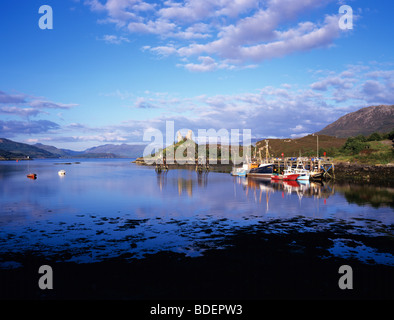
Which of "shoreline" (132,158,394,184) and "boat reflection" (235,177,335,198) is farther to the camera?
"shoreline" (132,158,394,184)

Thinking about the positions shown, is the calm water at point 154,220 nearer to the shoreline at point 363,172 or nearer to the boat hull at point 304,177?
the boat hull at point 304,177

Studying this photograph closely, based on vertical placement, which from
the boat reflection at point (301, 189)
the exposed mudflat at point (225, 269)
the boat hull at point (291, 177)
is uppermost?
the boat hull at point (291, 177)

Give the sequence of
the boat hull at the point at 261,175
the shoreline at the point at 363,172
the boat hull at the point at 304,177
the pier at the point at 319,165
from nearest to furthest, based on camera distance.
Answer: the shoreline at the point at 363,172 → the boat hull at the point at 304,177 → the pier at the point at 319,165 → the boat hull at the point at 261,175

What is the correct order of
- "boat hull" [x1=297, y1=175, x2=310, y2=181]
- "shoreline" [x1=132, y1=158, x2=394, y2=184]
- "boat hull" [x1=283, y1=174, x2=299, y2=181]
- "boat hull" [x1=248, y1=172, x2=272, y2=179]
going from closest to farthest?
"shoreline" [x1=132, y1=158, x2=394, y2=184]
"boat hull" [x1=297, y1=175, x2=310, y2=181]
"boat hull" [x1=283, y1=174, x2=299, y2=181]
"boat hull" [x1=248, y1=172, x2=272, y2=179]

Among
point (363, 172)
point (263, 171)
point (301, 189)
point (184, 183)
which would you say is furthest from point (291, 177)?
point (184, 183)

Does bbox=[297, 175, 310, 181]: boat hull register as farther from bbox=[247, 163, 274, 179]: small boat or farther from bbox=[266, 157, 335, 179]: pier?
bbox=[247, 163, 274, 179]: small boat

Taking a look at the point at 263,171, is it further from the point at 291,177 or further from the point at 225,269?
the point at 225,269

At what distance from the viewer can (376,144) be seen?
117m

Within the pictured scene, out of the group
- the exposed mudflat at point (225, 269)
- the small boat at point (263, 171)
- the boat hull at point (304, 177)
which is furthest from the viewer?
the small boat at point (263, 171)

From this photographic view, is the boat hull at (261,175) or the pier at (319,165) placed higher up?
the pier at (319,165)

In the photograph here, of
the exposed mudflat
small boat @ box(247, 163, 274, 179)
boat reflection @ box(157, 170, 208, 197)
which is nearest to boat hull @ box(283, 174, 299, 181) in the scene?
small boat @ box(247, 163, 274, 179)

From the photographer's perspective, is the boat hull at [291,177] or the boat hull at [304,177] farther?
the boat hull at [291,177]

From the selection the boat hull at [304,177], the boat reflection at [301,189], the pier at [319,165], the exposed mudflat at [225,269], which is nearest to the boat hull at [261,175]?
the pier at [319,165]
